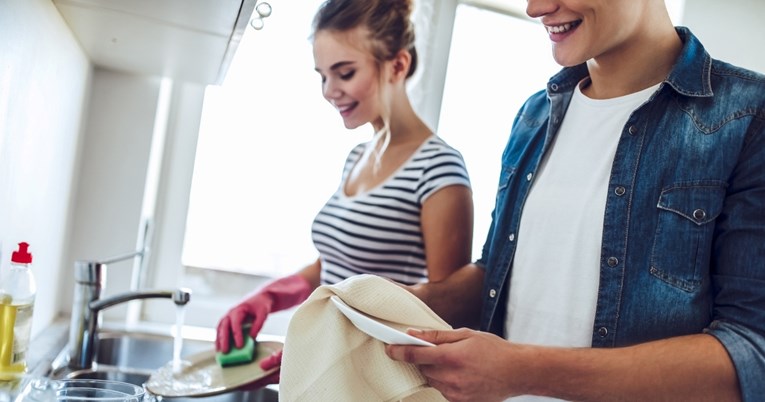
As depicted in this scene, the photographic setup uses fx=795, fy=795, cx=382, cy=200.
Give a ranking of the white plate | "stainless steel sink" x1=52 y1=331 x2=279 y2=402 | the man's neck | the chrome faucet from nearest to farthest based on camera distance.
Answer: the white plate, the man's neck, the chrome faucet, "stainless steel sink" x1=52 y1=331 x2=279 y2=402

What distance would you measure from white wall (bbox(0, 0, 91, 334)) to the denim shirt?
2.74 ft

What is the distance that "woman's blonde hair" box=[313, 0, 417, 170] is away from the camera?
58.9 inches

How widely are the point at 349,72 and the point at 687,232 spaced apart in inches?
28.9

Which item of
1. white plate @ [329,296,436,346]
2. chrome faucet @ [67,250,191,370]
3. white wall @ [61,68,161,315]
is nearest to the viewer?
white plate @ [329,296,436,346]

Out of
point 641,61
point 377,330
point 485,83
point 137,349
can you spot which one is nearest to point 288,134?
point 485,83

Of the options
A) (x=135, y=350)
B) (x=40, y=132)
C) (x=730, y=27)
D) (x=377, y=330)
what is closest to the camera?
(x=377, y=330)

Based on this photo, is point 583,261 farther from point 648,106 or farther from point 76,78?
point 76,78

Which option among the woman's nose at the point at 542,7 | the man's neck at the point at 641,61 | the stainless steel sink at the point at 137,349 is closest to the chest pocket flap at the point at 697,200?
the man's neck at the point at 641,61

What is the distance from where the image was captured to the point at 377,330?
873 mm

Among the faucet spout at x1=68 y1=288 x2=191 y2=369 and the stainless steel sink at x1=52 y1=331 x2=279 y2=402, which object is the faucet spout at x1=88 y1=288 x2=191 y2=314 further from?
the stainless steel sink at x1=52 y1=331 x2=279 y2=402

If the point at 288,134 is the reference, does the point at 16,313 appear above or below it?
below

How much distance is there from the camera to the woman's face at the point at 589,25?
1026mm

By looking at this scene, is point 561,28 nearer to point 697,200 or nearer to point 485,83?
point 697,200

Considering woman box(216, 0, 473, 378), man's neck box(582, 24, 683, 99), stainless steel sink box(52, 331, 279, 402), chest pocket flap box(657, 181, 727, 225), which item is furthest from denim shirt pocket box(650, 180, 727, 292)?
stainless steel sink box(52, 331, 279, 402)
